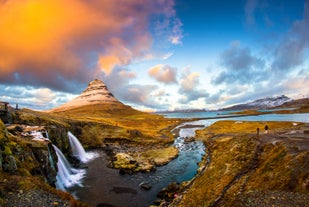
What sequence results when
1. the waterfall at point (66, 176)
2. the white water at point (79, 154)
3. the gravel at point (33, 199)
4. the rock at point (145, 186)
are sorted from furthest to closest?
1. the white water at point (79, 154)
2. the waterfall at point (66, 176)
3. the rock at point (145, 186)
4. the gravel at point (33, 199)

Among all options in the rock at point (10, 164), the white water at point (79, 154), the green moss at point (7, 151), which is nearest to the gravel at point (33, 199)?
the rock at point (10, 164)

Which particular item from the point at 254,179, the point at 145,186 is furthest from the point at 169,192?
the point at 254,179

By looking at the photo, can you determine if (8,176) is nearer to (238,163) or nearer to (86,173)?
(86,173)

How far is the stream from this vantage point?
113 feet

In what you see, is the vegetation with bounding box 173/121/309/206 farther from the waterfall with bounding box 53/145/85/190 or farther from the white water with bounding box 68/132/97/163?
the white water with bounding box 68/132/97/163

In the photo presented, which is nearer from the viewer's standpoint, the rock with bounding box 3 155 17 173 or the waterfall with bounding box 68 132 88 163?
the rock with bounding box 3 155 17 173

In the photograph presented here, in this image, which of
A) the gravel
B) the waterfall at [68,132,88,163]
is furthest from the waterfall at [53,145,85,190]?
the gravel

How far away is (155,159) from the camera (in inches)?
2345

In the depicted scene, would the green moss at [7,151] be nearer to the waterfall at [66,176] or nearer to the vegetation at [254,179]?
the waterfall at [66,176]

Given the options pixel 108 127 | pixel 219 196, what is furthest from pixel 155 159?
pixel 108 127

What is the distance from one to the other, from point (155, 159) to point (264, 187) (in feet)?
125

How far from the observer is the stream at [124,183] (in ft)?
113

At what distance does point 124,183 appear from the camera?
138 ft

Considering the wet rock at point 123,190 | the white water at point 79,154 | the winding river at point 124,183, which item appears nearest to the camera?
the winding river at point 124,183
